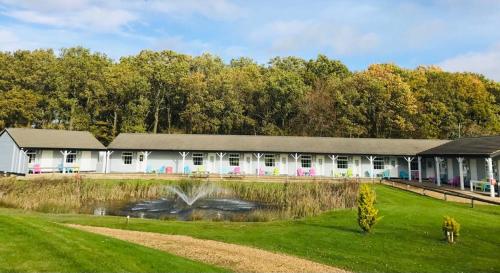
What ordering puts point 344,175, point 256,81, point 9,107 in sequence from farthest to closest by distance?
point 256,81, point 9,107, point 344,175

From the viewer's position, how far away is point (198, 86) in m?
48.5

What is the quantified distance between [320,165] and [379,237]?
890 inches

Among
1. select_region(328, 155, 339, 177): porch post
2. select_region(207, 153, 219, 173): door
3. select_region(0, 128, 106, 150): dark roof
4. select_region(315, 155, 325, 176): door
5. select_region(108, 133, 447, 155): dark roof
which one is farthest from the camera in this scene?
select_region(207, 153, 219, 173): door

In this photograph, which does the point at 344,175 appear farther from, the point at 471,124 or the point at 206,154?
the point at 471,124

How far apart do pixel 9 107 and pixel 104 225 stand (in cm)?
4126

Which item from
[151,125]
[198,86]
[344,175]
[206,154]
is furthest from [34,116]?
[344,175]

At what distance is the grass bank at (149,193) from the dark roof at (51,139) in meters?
7.78

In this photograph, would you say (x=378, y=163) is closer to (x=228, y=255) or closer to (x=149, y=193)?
(x=149, y=193)

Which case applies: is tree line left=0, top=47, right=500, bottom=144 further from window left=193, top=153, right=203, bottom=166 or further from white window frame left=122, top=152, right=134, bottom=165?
window left=193, top=153, right=203, bottom=166

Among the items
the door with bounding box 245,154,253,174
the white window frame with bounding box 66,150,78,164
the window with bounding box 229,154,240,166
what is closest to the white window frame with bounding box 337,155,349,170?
the door with bounding box 245,154,253,174

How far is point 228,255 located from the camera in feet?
32.6

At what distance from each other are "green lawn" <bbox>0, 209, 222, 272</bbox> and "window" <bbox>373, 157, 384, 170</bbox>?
29.5 meters

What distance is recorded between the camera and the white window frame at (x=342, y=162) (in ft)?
115

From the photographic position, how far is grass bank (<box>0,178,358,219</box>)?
66.4 ft
